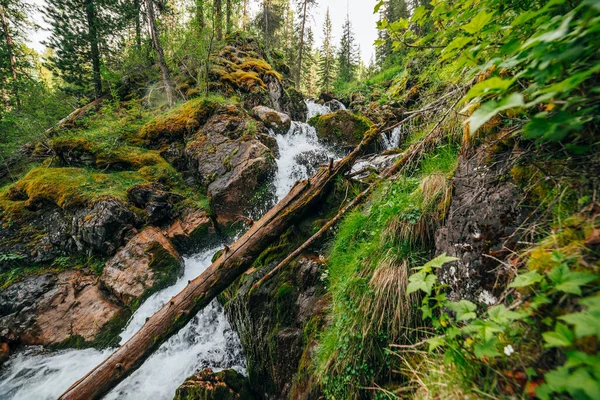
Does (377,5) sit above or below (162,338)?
above

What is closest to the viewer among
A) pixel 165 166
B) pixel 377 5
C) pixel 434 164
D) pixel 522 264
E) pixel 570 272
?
pixel 570 272

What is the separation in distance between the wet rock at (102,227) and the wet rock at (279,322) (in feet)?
14.7

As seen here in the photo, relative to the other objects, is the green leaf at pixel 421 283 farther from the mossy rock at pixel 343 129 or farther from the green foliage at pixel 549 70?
the mossy rock at pixel 343 129

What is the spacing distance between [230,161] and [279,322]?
5867 mm

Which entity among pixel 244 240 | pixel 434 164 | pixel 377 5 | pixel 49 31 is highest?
pixel 49 31

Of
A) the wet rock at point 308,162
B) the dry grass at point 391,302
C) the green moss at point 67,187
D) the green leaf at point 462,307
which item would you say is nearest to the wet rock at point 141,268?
the green moss at point 67,187

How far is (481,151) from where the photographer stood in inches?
74.5

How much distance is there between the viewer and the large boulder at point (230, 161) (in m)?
7.32

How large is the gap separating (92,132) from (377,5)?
11135 millimetres

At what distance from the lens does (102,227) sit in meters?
6.06

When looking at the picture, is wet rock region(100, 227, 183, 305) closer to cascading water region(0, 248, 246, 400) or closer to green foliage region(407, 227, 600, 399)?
cascading water region(0, 248, 246, 400)

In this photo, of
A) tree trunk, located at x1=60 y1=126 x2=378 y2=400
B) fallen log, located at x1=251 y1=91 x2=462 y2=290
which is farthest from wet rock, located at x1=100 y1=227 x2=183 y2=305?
fallen log, located at x1=251 y1=91 x2=462 y2=290

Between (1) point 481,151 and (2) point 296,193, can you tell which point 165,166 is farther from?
(1) point 481,151

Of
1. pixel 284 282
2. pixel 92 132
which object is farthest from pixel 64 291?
pixel 92 132
